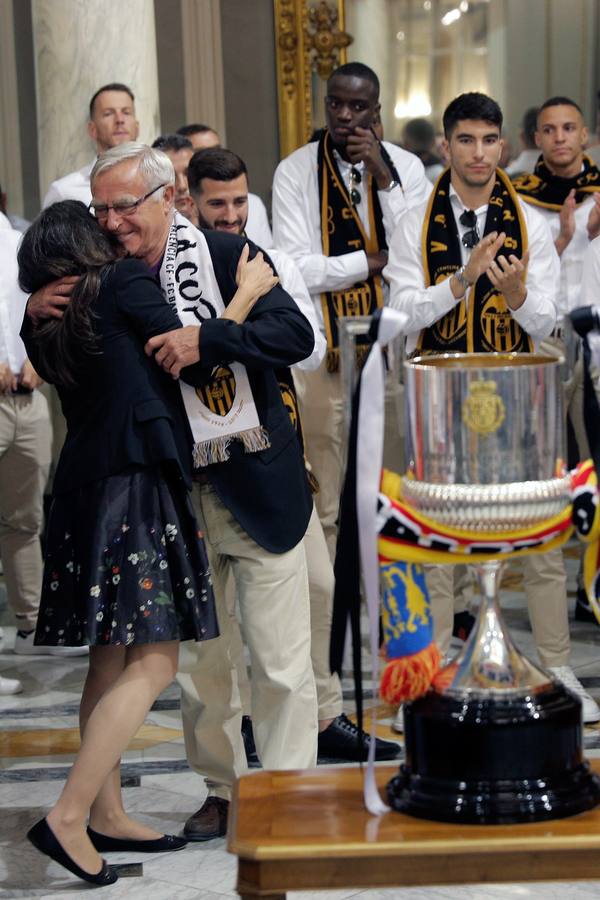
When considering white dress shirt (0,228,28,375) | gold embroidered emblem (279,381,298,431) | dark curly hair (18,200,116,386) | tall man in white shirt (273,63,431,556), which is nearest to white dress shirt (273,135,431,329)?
tall man in white shirt (273,63,431,556)

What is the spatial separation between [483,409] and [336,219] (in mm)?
2924

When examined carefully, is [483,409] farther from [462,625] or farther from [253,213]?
[253,213]

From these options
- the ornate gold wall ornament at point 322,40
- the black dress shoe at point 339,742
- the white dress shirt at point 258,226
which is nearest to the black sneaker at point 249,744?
the black dress shoe at point 339,742

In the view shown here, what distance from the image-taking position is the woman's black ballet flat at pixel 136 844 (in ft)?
11.8

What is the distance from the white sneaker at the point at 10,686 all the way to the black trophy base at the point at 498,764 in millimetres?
2932

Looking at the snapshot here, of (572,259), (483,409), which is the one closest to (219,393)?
(483,409)

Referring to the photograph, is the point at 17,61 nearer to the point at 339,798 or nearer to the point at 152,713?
the point at 152,713

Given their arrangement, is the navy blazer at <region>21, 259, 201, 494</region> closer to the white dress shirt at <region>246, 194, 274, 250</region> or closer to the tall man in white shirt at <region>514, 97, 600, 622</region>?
the white dress shirt at <region>246, 194, 274, 250</region>

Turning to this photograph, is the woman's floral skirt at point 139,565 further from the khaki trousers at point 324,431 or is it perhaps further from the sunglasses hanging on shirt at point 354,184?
the sunglasses hanging on shirt at point 354,184

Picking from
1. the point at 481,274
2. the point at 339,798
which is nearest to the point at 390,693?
the point at 339,798

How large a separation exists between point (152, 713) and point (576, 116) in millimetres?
2657

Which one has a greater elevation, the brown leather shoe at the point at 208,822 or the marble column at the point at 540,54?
the marble column at the point at 540,54

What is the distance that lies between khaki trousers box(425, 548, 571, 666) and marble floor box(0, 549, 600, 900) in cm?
26

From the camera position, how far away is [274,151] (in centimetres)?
823
